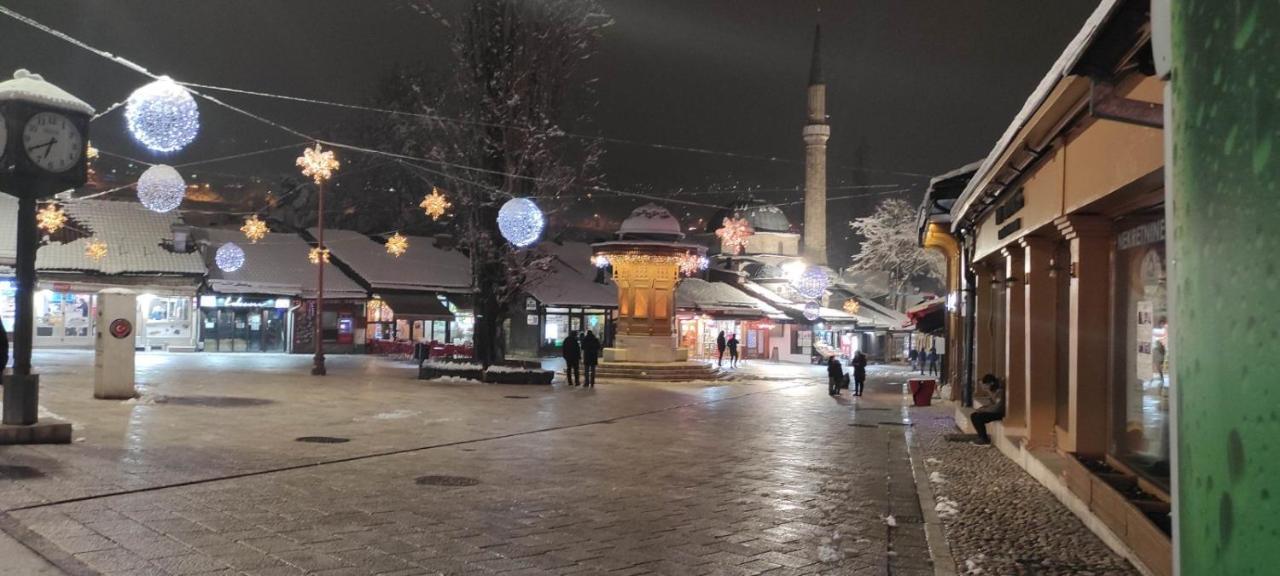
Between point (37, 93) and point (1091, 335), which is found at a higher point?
point (37, 93)

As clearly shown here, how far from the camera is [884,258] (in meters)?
65.4

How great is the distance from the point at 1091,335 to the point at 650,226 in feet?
81.7

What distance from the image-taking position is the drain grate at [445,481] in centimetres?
1048

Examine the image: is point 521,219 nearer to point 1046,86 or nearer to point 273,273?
point 273,273

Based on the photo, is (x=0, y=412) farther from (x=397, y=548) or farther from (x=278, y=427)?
(x=397, y=548)

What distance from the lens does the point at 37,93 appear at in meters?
12.6

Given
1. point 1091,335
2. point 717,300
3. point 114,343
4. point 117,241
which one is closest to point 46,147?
point 114,343

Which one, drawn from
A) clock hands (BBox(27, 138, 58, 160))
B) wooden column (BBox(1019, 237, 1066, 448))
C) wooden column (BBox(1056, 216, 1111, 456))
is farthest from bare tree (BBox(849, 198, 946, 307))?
clock hands (BBox(27, 138, 58, 160))

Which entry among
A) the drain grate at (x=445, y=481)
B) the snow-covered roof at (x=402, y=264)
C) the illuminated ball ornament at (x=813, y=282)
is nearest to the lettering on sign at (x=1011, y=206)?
the drain grate at (x=445, y=481)

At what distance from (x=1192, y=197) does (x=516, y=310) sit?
4652cm

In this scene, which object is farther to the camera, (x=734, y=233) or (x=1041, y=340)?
(x=734, y=233)

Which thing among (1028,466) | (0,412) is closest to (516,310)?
(0,412)

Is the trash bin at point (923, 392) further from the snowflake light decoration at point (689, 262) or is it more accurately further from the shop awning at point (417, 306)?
Answer: the shop awning at point (417, 306)

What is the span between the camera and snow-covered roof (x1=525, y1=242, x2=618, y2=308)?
4766 cm
